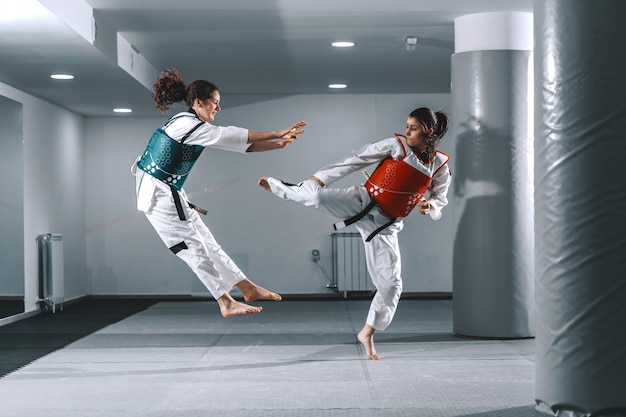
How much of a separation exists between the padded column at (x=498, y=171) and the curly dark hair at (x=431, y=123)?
1.33 metres

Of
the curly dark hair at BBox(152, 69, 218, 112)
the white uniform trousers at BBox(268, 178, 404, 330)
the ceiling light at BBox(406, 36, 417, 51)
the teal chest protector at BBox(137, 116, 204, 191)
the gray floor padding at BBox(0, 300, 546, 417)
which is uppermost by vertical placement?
the ceiling light at BBox(406, 36, 417, 51)

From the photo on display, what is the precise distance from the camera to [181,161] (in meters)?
4.93

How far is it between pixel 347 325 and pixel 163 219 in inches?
131

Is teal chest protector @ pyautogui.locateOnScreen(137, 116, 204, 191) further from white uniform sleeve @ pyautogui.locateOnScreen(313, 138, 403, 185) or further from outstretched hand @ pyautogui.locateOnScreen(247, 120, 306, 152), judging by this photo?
white uniform sleeve @ pyautogui.locateOnScreen(313, 138, 403, 185)

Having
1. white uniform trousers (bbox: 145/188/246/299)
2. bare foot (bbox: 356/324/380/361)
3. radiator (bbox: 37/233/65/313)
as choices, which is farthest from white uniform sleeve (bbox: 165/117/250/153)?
radiator (bbox: 37/233/65/313)

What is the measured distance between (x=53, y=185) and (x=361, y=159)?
223 inches

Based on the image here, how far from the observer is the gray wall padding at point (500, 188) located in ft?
22.0

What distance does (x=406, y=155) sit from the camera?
538 cm

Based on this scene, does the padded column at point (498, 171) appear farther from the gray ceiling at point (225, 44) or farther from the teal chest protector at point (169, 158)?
the teal chest protector at point (169, 158)

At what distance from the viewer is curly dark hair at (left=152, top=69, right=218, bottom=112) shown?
488 centimetres

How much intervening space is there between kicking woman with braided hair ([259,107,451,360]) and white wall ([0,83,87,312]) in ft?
14.8

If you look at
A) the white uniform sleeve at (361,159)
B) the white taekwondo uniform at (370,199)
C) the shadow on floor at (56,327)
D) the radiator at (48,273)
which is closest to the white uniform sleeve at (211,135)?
the white taekwondo uniform at (370,199)

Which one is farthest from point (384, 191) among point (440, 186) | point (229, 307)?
point (229, 307)

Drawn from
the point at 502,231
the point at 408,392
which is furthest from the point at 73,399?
the point at 502,231
